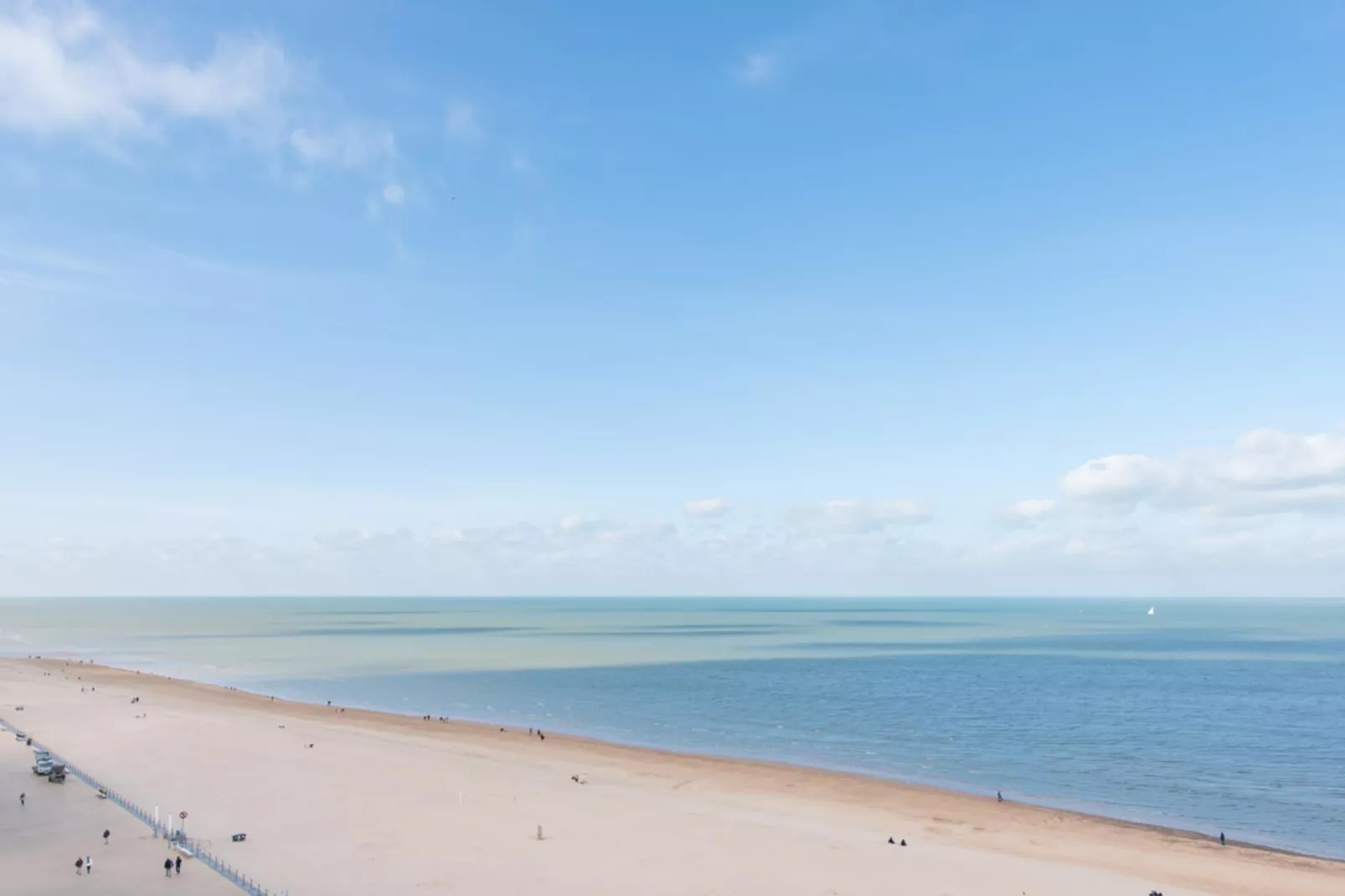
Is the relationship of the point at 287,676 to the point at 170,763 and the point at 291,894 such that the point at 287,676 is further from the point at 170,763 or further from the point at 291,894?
the point at 291,894

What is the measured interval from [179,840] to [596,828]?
18.5 meters

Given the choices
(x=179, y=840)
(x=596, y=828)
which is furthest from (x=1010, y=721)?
(x=179, y=840)

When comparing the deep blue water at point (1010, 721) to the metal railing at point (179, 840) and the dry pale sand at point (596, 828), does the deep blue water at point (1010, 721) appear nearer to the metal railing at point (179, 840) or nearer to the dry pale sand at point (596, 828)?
the dry pale sand at point (596, 828)

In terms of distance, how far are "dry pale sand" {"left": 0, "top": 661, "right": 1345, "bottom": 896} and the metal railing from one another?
65 centimetres

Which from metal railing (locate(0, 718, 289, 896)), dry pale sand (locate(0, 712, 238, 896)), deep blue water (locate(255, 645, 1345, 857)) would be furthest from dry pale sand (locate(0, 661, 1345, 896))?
deep blue water (locate(255, 645, 1345, 857))

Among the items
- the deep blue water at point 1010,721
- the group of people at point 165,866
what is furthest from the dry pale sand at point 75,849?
the deep blue water at point 1010,721

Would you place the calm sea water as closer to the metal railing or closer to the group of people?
the metal railing

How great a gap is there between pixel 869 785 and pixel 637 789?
48.4 ft

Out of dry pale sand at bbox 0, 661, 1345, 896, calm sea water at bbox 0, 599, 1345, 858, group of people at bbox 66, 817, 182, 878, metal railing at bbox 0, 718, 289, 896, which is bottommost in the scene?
calm sea water at bbox 0, 599, 1345, 858

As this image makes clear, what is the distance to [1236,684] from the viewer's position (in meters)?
117

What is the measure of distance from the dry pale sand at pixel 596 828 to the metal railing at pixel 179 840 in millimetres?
654

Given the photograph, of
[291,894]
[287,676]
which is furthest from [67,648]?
[291,894]

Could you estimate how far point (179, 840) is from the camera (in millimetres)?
38750

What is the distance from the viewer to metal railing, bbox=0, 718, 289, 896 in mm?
33781
